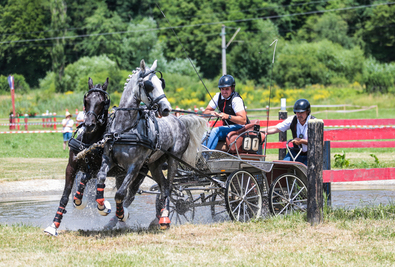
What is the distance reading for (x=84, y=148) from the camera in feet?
21.9

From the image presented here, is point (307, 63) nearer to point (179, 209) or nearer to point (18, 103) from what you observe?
point (18, 103)

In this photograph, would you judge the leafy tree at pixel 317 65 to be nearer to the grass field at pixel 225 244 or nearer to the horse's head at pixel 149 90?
the grass field at pixel 225 244

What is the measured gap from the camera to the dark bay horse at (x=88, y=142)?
21.4 feet

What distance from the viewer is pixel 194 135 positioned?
25.3 feet

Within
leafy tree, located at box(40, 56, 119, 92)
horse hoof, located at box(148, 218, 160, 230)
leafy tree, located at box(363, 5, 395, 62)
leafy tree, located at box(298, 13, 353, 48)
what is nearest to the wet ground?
horse hoof, located at box(148, 218, 160, 230)

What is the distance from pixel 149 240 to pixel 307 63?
51.9 metres

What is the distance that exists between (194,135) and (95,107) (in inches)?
67.2

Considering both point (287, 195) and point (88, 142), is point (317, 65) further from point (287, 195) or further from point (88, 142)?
point (88, 142)

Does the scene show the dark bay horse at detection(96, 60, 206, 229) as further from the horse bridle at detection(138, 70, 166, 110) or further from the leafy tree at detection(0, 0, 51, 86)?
the leafy tree at detection(0, 0, 51, 86)

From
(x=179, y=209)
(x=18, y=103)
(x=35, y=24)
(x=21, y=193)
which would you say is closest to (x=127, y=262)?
(x=179, y=209)

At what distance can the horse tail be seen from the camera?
764cm

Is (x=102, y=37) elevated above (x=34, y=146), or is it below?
above

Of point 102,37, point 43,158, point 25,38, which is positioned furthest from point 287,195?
point 25,38

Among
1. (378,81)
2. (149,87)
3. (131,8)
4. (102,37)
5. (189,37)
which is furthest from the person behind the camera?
(131,8)
